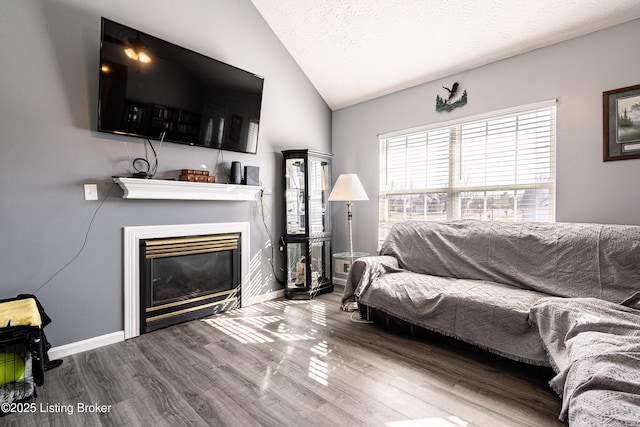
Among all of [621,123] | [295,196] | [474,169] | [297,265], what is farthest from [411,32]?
[297,265]

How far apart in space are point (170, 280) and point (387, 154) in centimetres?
284

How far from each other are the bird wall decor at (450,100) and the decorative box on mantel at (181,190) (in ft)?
7.25

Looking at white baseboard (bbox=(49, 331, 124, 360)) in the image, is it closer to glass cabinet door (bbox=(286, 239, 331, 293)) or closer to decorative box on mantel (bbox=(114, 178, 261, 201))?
decorative box on mantel (bbox=(114, 178, 261, 201))

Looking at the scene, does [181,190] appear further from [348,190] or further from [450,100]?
[450,100]

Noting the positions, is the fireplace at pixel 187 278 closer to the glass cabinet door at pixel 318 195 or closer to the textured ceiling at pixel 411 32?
the glass cabinet door at pixel 318 195

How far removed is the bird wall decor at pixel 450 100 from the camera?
3164mm

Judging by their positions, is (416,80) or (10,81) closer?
(10,81)

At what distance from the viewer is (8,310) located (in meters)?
1.75

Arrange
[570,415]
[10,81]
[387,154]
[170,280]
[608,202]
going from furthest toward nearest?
1. [387,154]
2. [170,280]
3. [608,202]
4. [10,81]
5. [570,415]

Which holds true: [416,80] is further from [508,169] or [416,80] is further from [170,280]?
[170,280]

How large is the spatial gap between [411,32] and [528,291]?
8.48ft

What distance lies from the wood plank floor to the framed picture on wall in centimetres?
183

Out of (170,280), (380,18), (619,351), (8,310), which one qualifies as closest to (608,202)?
(619,351)

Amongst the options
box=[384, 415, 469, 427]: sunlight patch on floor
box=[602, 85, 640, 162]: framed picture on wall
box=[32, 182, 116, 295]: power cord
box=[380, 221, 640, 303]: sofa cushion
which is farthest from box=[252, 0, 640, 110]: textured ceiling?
box=[384, 415, 469, 427]: sunlight patch on floor
